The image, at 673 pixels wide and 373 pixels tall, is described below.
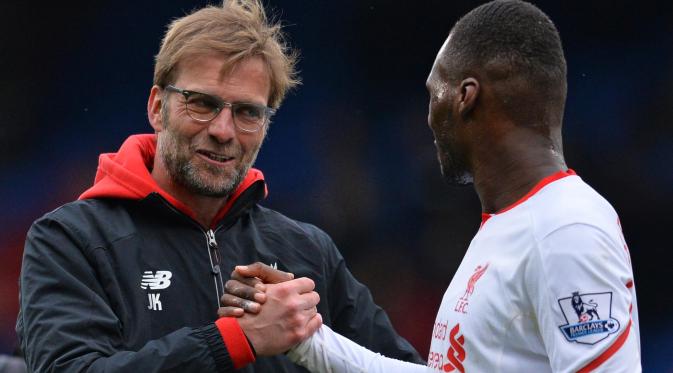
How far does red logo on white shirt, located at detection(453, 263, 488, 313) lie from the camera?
1715 millimetres

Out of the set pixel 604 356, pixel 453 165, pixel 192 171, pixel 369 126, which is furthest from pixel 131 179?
pixel 369 126

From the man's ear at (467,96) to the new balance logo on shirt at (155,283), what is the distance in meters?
0.88

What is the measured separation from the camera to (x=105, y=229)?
2.24m

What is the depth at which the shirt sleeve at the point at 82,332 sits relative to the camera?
1979 mm

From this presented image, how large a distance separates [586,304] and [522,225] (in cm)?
23

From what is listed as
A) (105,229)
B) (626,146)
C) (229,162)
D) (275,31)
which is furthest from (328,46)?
(105,229)

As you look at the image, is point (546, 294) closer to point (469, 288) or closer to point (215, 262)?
point (469, 288)

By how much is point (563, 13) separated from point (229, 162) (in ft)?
7.56

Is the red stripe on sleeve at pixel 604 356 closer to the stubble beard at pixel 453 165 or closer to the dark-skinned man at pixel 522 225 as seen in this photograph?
the dark-skinned man at pixel 522 225

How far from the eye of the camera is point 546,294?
1.53 meters

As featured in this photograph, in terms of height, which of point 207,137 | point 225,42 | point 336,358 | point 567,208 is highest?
point 225,42

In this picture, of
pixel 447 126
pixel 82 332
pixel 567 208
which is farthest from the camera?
pixel 82 332

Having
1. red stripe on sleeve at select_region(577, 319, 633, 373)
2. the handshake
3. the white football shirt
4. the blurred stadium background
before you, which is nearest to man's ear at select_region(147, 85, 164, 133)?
the handshake

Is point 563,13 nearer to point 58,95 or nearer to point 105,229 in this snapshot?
point 58,95
